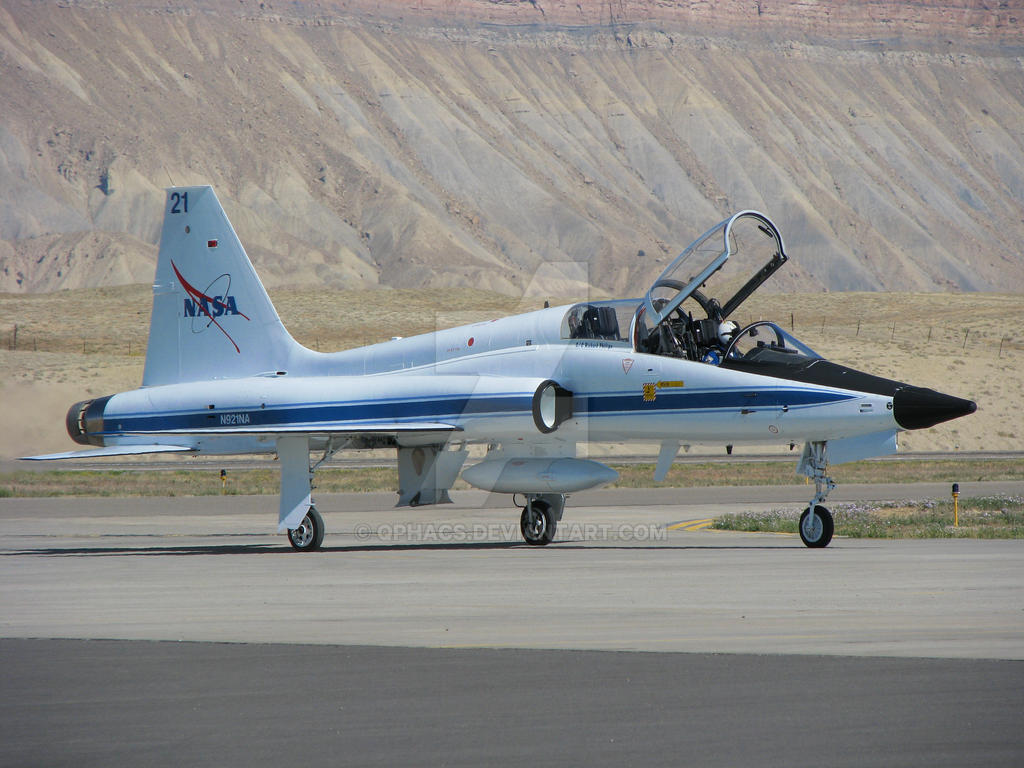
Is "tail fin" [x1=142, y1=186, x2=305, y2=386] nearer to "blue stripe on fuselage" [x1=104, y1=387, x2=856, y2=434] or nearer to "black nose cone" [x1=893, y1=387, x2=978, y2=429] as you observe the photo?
"blue stripe on fuselage" [x1=104, y1=387, x2=856, y2=434]

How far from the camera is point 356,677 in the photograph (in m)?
8.15

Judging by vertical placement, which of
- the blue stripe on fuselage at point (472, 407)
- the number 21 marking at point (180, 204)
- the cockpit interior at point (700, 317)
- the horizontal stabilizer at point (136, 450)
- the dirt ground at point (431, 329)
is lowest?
the horizontal stabilizer at point (136, 450)

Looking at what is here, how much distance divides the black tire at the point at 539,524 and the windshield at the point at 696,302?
9.69ft

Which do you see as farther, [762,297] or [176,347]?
[762,297]

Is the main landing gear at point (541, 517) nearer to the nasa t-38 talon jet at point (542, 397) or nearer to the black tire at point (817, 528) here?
the nasa t-38 talon jet at point (542, 397)

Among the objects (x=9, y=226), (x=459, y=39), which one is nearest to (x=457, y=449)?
(x=9, y=226)

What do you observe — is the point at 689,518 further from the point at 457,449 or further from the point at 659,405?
the point at 659,405

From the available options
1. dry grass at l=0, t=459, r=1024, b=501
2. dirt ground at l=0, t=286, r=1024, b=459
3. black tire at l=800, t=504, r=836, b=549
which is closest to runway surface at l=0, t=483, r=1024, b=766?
black tire at l=800, t=504, r=836, b=549

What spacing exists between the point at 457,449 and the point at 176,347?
16.9 feet

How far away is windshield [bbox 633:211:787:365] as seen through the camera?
687 inches

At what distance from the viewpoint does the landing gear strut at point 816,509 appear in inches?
654

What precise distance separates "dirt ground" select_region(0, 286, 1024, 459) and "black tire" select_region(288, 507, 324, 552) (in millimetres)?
25739

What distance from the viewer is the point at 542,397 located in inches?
697

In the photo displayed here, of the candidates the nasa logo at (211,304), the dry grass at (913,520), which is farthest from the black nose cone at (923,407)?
the nasa logo at (211,304)
